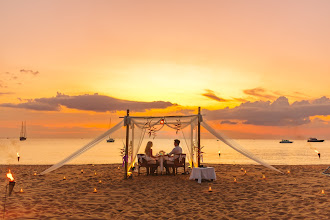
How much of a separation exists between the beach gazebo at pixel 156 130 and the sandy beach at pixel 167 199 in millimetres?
1194

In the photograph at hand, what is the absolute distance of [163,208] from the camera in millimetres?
9133

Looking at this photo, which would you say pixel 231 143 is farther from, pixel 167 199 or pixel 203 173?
pixel 167 199

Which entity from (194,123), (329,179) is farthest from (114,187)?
(329,179)

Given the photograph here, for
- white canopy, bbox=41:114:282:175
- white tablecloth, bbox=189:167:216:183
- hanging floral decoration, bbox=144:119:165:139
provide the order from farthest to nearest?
hanging floral decoration, bbox=144:119:165:139
white canopy, bbox=41:114:282:175
white tablecloth, bbox=189:167:216:183

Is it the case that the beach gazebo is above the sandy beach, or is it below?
above

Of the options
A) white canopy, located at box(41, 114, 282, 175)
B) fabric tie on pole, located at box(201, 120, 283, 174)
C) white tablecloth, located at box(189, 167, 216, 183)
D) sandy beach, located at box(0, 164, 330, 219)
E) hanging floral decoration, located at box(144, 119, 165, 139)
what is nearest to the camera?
sandy beach, located at box(0, 164, 330, 219)

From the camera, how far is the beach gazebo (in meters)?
15.0

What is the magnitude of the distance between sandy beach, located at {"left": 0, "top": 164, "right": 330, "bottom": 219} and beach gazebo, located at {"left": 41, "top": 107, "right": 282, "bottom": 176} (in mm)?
1194

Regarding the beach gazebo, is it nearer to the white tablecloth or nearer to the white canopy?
the white canopy

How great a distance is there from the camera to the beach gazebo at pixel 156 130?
49.1ft

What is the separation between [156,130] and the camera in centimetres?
1636

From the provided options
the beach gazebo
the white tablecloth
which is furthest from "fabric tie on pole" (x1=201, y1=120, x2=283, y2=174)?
the white tablecloth

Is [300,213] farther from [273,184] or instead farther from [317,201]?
[273,184]

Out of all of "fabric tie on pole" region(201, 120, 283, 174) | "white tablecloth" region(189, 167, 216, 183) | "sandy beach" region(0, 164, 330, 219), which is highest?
"fabric tie on pole" region(201, 120, 283, 174)
